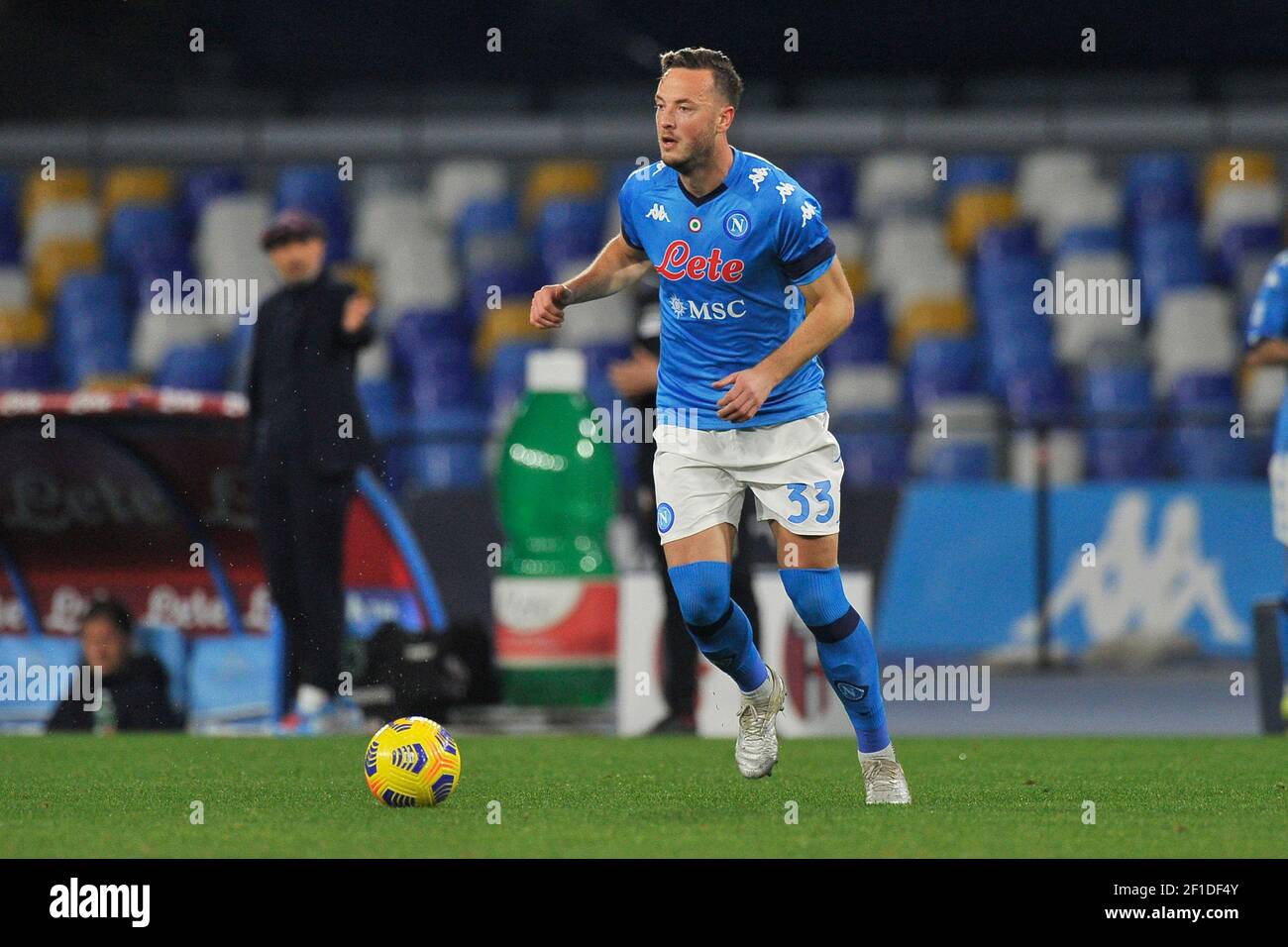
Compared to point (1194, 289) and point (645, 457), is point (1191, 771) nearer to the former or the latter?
point (645, 457)

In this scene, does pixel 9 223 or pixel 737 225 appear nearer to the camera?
pixel 737 225

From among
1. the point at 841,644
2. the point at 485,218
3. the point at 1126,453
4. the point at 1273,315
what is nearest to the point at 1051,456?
the point at 1126,453

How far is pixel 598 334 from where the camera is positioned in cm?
1762

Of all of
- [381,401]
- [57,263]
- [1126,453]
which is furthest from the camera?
[57,263]

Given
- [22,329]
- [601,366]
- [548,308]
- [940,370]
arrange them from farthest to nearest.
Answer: [22,329], [601,366], [940,370], [548,308]

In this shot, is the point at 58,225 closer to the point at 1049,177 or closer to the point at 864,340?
the point at 864,340

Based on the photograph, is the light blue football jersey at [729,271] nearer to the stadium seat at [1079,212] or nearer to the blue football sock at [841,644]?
the blue football sock at [841,644]

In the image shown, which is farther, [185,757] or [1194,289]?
[1194,289]

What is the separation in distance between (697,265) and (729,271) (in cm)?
10

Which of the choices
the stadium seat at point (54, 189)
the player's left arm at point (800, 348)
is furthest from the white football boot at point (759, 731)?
the stadium seat at point (54, 189)

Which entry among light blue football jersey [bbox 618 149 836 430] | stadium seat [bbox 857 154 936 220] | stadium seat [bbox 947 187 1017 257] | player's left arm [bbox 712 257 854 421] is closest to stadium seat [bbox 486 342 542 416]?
stadium seat [bbox 857 154 936 220]

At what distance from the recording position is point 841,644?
6023 millimetres
